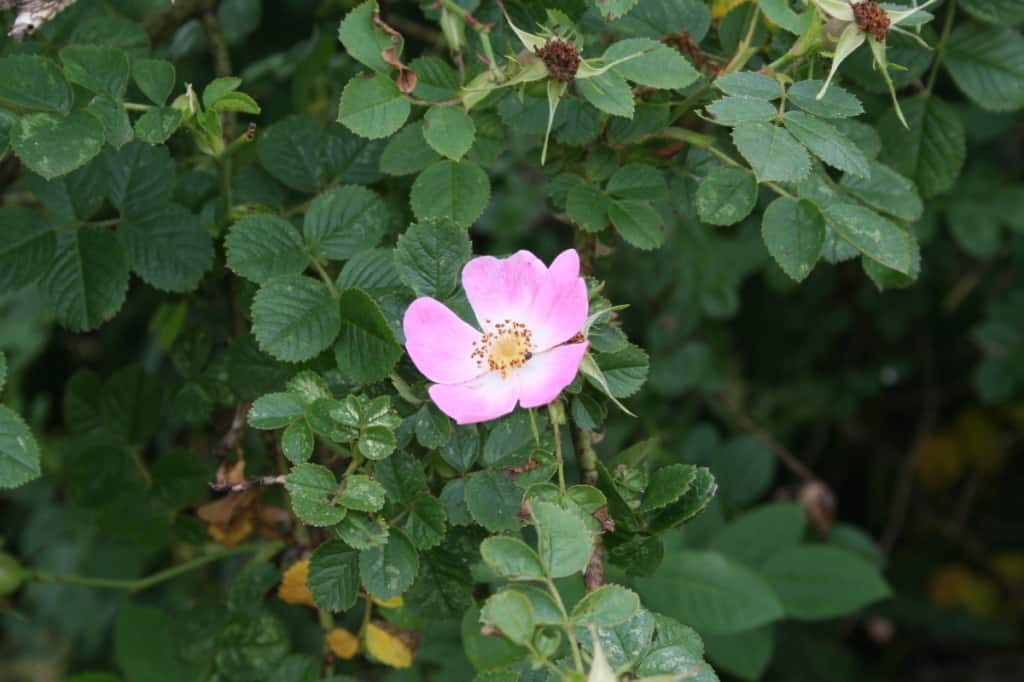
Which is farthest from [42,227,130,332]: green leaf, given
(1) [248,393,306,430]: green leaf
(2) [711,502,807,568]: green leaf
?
(2) [711,502,807,568]: green leaf

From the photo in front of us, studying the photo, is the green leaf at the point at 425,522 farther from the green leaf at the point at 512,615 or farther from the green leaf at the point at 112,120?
the green leaf at the point at 112,120

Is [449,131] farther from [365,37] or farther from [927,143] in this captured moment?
[927,143]

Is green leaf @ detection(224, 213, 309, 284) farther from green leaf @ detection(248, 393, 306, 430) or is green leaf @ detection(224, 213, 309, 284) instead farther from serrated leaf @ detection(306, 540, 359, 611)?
serrated leaf @ detection(306, 540, 359, 611)

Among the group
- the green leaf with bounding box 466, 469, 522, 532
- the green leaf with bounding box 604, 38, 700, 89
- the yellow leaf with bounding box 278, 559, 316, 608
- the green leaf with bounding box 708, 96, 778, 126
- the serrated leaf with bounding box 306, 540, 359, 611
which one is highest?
the green leaf with bounding box 604, 38, 700, 89

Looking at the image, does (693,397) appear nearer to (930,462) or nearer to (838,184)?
(930,462)

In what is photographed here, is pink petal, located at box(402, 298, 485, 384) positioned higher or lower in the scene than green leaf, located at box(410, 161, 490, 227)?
lower

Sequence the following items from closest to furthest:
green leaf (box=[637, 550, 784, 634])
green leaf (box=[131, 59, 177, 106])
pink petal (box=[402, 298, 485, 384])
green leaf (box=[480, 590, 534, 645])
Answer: green leaf (box=[480, 590, 534, 645])
pink petal (box=[402, 298, 485, 384])
green leaf (box=[131, 59, 177, 106])
green leaf (box=[637, 550, 784, 634])

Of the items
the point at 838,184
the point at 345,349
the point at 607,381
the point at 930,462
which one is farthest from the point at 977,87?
the point at 930,462
